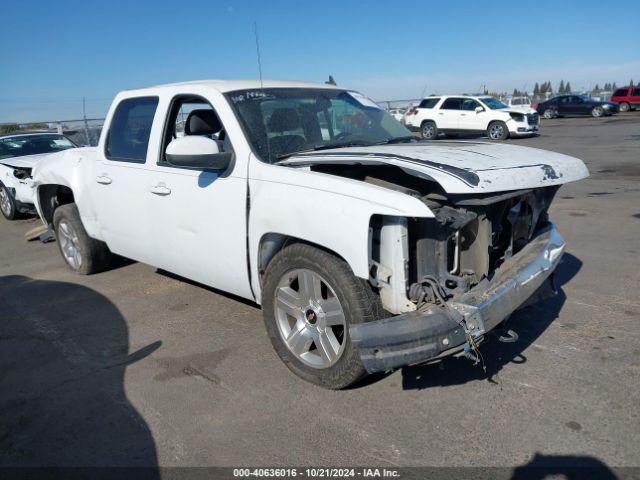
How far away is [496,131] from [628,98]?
18570 mm

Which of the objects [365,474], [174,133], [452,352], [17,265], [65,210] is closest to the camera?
[365,474]

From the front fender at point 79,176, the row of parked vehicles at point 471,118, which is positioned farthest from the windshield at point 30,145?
the row of parked vehicles at point 471,118

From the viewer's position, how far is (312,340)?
3449mm

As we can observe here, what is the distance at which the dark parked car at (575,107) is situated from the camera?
108 ft

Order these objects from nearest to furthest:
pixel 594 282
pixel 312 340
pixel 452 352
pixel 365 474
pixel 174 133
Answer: pixel 365 474 < pixel 452 352 < pixel 312 340 < pixel 174 133 < pixel 594 282

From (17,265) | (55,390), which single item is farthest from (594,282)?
(17,265)

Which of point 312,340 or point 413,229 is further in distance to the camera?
point 312,340

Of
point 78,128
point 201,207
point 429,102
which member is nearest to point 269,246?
point 201,207

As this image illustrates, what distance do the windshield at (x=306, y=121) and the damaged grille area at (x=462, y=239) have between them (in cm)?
127

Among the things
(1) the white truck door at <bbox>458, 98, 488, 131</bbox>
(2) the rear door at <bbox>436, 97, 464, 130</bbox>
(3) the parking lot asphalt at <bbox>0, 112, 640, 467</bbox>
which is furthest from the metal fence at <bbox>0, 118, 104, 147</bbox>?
(1) the white truck door at <bbox>458, 98, 488, 131</bbox>

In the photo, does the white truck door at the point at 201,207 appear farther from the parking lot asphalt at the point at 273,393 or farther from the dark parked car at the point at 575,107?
the dark parked car at the point at 575,107

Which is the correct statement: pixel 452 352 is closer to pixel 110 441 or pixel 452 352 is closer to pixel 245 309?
pixel 110 441

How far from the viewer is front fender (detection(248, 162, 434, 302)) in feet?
9.44

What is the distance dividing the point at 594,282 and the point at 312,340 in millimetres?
3085
